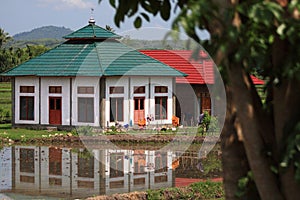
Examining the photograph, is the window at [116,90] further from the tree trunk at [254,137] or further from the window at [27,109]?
the tree trunk at [254,137]

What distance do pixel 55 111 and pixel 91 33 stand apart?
3.11 m

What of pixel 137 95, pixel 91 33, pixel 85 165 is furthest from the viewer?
pixel 91 33

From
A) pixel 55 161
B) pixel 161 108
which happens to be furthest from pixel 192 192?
pixel 161 108

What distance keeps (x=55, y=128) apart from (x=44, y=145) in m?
3.72

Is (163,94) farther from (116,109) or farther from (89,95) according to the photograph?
(89,95)

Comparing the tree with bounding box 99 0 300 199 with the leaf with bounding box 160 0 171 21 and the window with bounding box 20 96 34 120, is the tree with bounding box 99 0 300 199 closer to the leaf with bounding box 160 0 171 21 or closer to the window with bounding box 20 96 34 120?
the leaf with bounding box 160 0 171 21

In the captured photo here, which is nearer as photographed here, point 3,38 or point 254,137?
point 254,137

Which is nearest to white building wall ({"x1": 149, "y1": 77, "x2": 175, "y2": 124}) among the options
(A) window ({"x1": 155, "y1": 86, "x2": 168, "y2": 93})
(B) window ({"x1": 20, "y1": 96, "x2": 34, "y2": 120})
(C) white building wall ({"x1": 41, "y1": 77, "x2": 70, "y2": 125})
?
(A) window ({"x1": 155, "y1": 86, "x2": 168, "y2": 93})

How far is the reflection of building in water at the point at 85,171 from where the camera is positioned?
1142 cm

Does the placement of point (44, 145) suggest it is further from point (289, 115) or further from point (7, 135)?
point (289, 115)

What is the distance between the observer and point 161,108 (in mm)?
23047

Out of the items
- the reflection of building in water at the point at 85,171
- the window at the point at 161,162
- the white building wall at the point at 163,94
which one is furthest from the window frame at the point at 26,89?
the window at the point at 161,162

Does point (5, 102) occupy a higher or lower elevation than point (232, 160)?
higher

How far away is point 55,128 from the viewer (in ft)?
72.0
